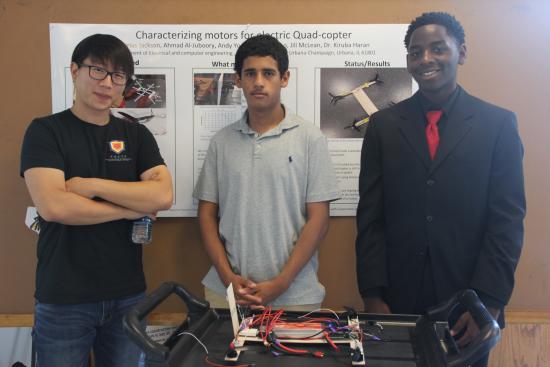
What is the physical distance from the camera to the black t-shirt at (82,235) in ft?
5.33

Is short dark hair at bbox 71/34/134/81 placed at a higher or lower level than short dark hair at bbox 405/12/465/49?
lower

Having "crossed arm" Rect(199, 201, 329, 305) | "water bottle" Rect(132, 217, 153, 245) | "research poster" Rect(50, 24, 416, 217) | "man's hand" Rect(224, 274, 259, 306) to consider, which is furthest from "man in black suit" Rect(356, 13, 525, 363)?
"water bottle" Rect(132, 217, 153, 245)

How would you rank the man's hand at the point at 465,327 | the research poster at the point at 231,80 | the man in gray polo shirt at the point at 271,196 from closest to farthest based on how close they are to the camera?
the man's hand at the point at 465,327
the man in gray polo shirt at the point at 271,196
the research poster at the point at 231,80

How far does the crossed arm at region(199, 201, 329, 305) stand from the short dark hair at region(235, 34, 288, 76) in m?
0.62

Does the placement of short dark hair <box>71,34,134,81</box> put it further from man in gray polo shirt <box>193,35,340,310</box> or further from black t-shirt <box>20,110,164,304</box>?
man in gray polo shirt <box>193,35,340,310</box>

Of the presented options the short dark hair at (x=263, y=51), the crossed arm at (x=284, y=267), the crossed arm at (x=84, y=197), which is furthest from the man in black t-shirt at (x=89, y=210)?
the short dark hair at (x=263, y=51)

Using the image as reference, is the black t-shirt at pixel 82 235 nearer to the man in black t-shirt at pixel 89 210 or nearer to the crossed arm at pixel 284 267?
the man in black t-shirt at pixel 89 210

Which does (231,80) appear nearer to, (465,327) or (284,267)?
(284,267)

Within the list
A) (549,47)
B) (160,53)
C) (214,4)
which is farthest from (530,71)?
(160,53)

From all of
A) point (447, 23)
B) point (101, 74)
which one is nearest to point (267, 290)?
point (101, 74)

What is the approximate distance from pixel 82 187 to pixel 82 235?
182 millimetres

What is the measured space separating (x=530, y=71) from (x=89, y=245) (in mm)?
2279

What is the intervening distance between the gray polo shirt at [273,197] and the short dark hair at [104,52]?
0.57 meters

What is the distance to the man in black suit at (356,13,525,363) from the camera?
1.55m
